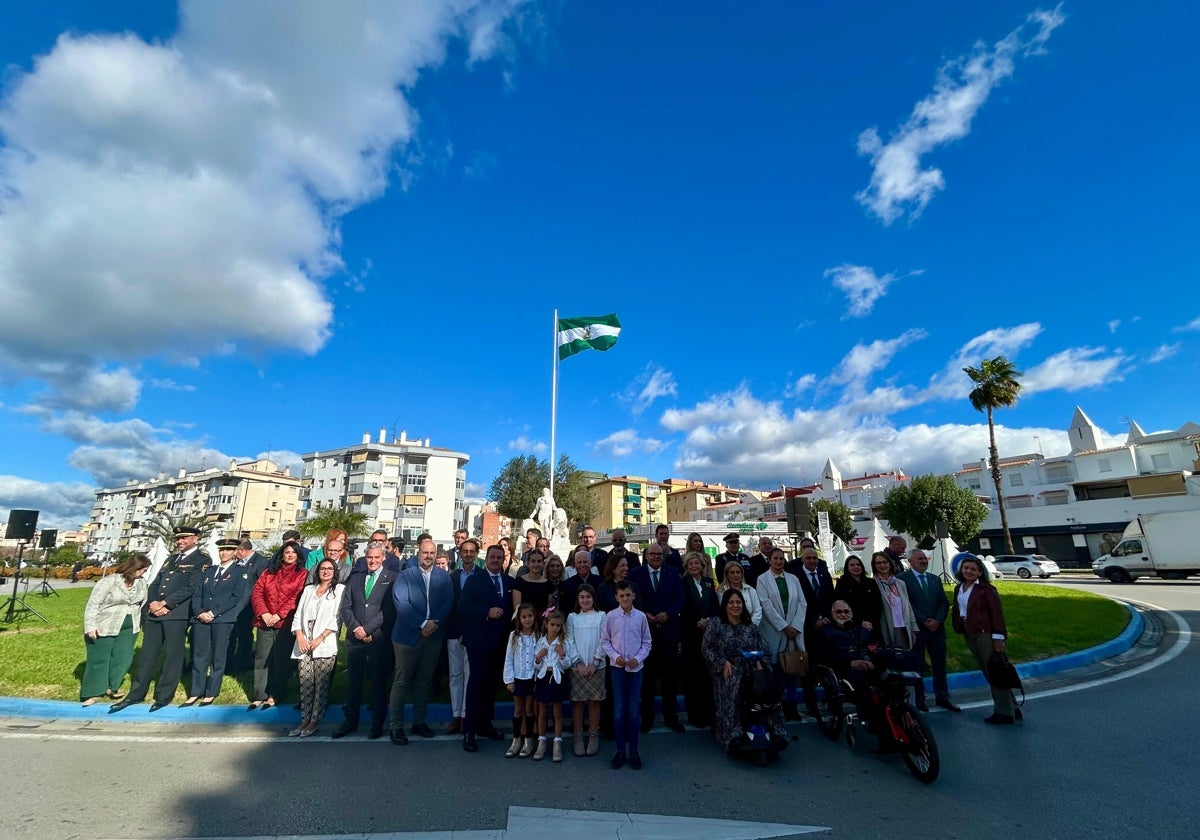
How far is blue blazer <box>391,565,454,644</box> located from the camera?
616cm

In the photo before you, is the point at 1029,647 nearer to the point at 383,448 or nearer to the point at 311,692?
the point at 311,692

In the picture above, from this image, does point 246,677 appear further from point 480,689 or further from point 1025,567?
point 1025,567

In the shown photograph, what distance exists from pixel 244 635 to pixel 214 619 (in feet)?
3.11

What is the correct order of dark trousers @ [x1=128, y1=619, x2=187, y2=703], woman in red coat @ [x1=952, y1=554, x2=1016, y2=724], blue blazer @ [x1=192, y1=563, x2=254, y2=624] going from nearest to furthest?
woman in red coat @ [x1=952, y1=554, x2=1016, y2=724] → dark trousers @ [x1=128, y1=619, x2=187, y2=703] → blue blazer @ [x1=192, y1=563, x2=254, y2=624]

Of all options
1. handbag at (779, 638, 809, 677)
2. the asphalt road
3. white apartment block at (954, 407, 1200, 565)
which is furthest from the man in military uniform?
white apartment block at (954, 407, 1200, 565)

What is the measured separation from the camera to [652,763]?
5.20m

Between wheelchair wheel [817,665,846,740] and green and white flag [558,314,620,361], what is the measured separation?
16303 millimetres

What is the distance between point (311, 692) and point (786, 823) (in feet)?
16.2

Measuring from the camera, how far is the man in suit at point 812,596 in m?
6.54

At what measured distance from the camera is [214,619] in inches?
274

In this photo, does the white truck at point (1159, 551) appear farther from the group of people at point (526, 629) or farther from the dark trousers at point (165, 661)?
the dark trousers at point (165, 661)

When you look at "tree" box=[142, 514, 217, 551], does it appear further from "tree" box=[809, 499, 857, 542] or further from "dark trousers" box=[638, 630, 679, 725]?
"tree" box=[809, 499, 857, 542]

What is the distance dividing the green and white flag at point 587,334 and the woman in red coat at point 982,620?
15602mm

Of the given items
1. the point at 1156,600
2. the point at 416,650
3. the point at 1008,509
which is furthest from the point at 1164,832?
the point at 1008,509
